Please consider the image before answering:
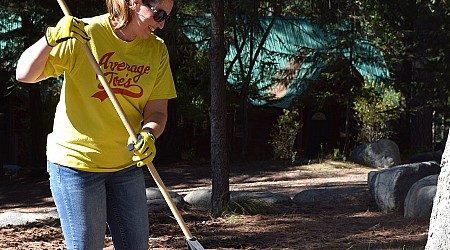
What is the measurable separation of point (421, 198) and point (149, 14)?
191 inches

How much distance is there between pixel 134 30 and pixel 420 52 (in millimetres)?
14942

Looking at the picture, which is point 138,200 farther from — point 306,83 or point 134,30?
point 306,83

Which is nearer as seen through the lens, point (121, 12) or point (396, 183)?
point (121, 12)

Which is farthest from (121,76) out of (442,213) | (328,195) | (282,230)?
(328,195)

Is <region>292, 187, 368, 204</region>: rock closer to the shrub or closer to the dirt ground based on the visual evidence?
the dirt ground

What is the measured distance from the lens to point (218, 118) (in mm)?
7484

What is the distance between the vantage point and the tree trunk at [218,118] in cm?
748

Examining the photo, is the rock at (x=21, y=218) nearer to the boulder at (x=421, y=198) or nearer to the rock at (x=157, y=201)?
the rock at (x=157, y=201)

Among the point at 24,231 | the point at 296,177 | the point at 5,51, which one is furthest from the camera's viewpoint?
the point at 5,51

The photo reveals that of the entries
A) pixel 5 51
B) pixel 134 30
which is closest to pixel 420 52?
pixel 5 51

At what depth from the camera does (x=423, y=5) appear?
1689cm

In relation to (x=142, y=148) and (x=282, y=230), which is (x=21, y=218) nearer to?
(x=282, y=230)

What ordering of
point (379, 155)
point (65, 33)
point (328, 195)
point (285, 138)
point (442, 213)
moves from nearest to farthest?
point (65, 33) → point (442, 213) → point (328, 195) → point (379, 155) → point (285, 138)

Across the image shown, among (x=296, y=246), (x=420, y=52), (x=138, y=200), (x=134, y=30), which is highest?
(x=420, y=52)
